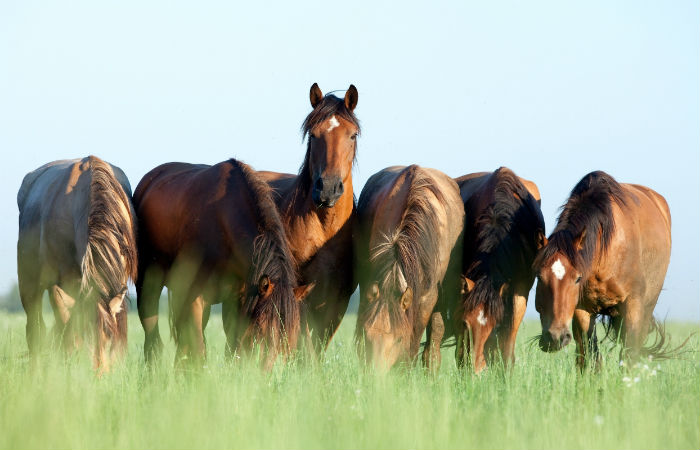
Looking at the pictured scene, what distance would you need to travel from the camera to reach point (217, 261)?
7.35 m

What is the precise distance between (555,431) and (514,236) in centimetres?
338

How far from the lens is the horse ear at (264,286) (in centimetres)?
632

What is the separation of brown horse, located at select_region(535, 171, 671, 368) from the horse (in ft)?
7.36

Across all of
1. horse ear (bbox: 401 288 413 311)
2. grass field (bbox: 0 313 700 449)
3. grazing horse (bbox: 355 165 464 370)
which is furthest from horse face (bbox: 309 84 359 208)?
grass field (bbox: 0 313 700 449)

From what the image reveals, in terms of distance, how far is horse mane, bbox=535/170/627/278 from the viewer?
709cm

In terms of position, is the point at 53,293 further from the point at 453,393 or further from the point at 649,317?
the point at 649,317

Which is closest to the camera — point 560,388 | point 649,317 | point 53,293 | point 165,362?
point 560,388

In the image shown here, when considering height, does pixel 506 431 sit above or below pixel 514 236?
below

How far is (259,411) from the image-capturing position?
4.93 metres

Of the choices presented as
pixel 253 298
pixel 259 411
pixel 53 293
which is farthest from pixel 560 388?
pixel 53 293

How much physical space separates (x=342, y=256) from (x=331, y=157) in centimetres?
107

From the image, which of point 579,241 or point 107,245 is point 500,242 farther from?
point 107,245

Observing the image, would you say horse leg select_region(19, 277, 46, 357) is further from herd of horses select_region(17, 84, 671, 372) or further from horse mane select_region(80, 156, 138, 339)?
horse mane select_region(80, 156, 138, 339)

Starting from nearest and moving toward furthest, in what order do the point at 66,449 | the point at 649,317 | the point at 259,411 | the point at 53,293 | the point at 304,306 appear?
the point at 66,449
the point at 259,411
the point at 304,306
the point at 53,293
the point at 649,317
